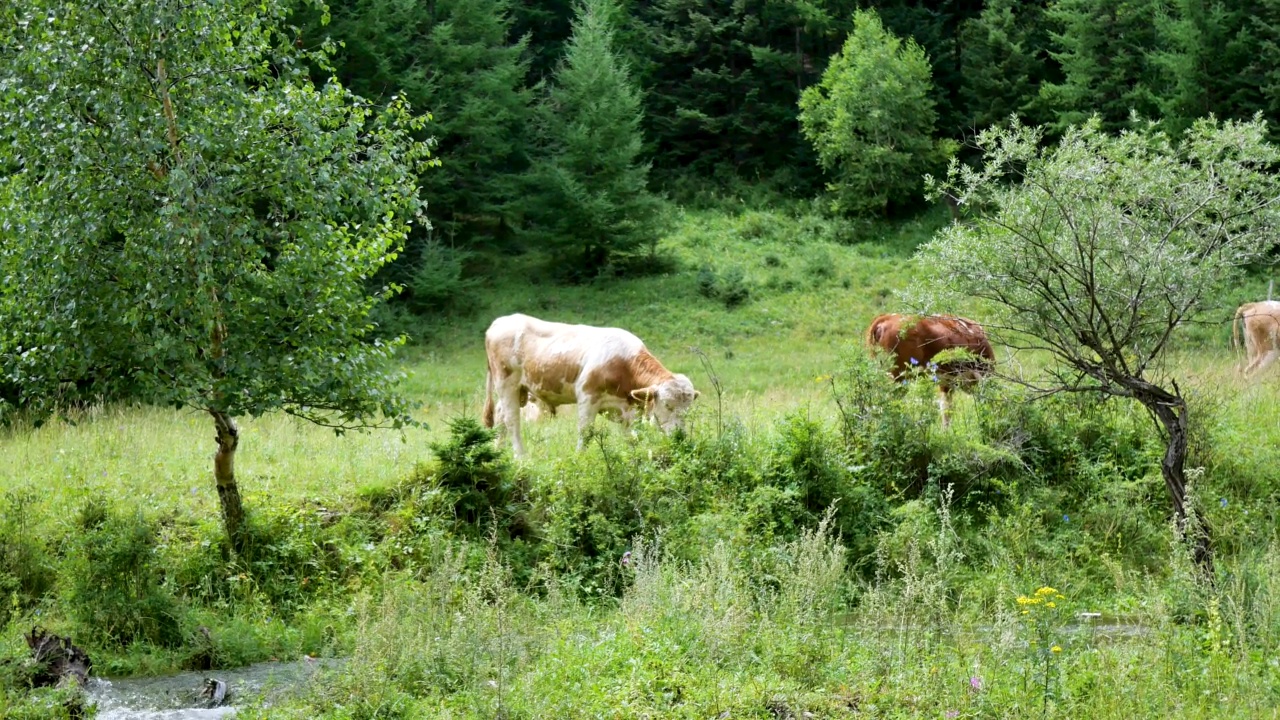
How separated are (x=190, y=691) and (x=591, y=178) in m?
28.7

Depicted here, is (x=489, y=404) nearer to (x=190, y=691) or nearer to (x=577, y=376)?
(x=577, y=376)

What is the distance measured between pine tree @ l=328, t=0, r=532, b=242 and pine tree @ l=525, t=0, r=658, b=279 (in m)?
1.34

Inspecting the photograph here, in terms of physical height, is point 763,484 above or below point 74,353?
below

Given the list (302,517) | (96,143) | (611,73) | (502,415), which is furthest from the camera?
(611,73)

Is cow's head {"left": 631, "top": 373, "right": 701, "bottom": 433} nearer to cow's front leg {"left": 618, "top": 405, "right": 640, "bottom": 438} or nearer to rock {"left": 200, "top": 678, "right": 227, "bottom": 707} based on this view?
cow's front leg {"left": 618, "top": 405, "right": 640, "bottom": 438}

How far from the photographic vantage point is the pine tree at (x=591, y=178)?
34.7 m

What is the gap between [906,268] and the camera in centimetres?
3488

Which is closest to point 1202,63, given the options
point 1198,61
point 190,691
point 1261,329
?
point 1198,61

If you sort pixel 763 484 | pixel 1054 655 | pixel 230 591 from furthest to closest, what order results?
pixel 763 484, pixel 230 591, pixel 1054 655

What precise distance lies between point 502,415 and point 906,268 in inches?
886

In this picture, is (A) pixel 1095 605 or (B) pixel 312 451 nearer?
(A) pixel 1095 605

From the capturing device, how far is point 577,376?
46.1 ft

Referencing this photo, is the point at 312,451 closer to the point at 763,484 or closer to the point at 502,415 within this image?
the point at 502,415

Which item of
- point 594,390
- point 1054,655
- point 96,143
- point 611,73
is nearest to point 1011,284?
point 1054,655
